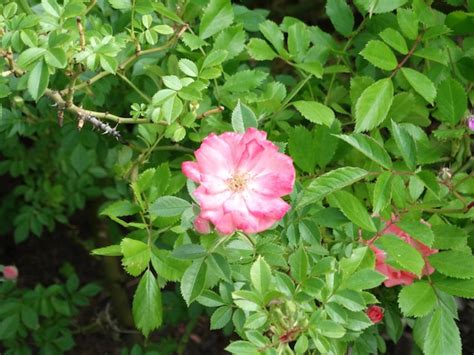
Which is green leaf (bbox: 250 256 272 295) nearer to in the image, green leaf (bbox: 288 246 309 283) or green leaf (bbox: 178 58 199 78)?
green leaf (bbox: 288 246 309 283)

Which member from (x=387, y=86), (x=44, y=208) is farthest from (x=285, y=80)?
(x=44, y=208)

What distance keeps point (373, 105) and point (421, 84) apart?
0.10m

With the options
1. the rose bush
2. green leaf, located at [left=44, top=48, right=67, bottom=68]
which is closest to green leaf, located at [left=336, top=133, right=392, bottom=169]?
the rose bush

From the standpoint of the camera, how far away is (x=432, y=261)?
1.15 metres

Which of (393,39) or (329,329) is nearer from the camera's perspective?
(329,329)

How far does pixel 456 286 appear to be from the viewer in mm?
1127

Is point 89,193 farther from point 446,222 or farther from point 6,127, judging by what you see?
point 446,222

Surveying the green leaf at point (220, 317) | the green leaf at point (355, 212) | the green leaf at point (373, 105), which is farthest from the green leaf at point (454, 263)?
the green leaf at point (220, 317)

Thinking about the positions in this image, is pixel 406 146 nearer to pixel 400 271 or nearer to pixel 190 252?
pixel 400 271

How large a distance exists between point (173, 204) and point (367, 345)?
49 centimetres

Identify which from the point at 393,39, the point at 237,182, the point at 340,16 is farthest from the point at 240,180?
the point at 340,16

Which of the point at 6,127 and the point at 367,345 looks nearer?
the point at 367,345

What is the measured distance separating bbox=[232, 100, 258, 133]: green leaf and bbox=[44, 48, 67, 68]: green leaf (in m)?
0.28

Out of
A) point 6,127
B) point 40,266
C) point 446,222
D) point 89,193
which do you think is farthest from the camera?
point 40,266
